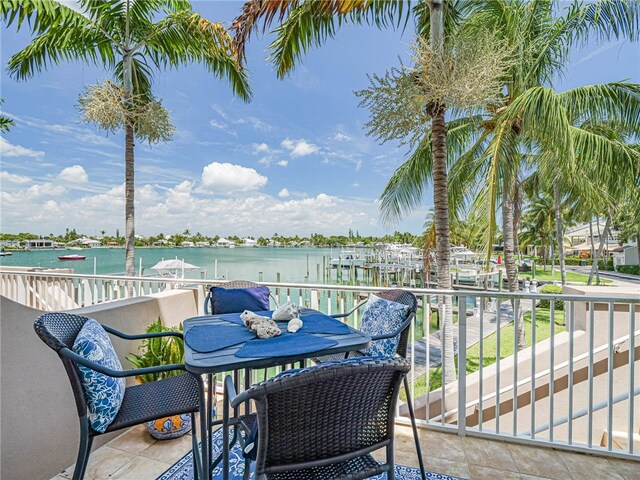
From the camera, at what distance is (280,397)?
107 centimetres

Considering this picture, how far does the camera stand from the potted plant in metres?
2.46

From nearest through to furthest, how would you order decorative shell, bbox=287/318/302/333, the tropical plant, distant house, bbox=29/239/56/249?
decorative shell, bbox=287/318/302/333 → the tropical plant → distant house, bbox=29/239/56/249

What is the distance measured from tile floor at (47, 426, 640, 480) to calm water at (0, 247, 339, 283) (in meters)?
10.8

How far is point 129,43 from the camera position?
577 centimetres

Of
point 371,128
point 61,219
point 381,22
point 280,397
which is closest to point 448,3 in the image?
point 381,22

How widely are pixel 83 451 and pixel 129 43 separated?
6632mm

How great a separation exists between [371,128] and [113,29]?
16.7ft

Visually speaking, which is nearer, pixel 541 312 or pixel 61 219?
pixel 61 219

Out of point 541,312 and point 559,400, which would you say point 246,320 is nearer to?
point 559,400

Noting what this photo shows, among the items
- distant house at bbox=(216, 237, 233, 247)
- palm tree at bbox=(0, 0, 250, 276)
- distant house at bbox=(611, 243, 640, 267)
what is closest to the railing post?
palm tree at bbox=(0, 0, 250, 276)

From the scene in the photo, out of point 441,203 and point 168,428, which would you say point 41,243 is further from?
point 441,203

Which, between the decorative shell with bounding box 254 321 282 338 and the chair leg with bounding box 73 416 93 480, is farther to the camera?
the decorative shell with bounding box 254 321 282 338

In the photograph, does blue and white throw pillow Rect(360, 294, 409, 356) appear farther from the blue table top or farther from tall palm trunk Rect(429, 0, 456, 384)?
tall palm trunk Rect(429, 0, 456, 384)

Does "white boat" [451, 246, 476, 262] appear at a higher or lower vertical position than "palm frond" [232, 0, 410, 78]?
lower
